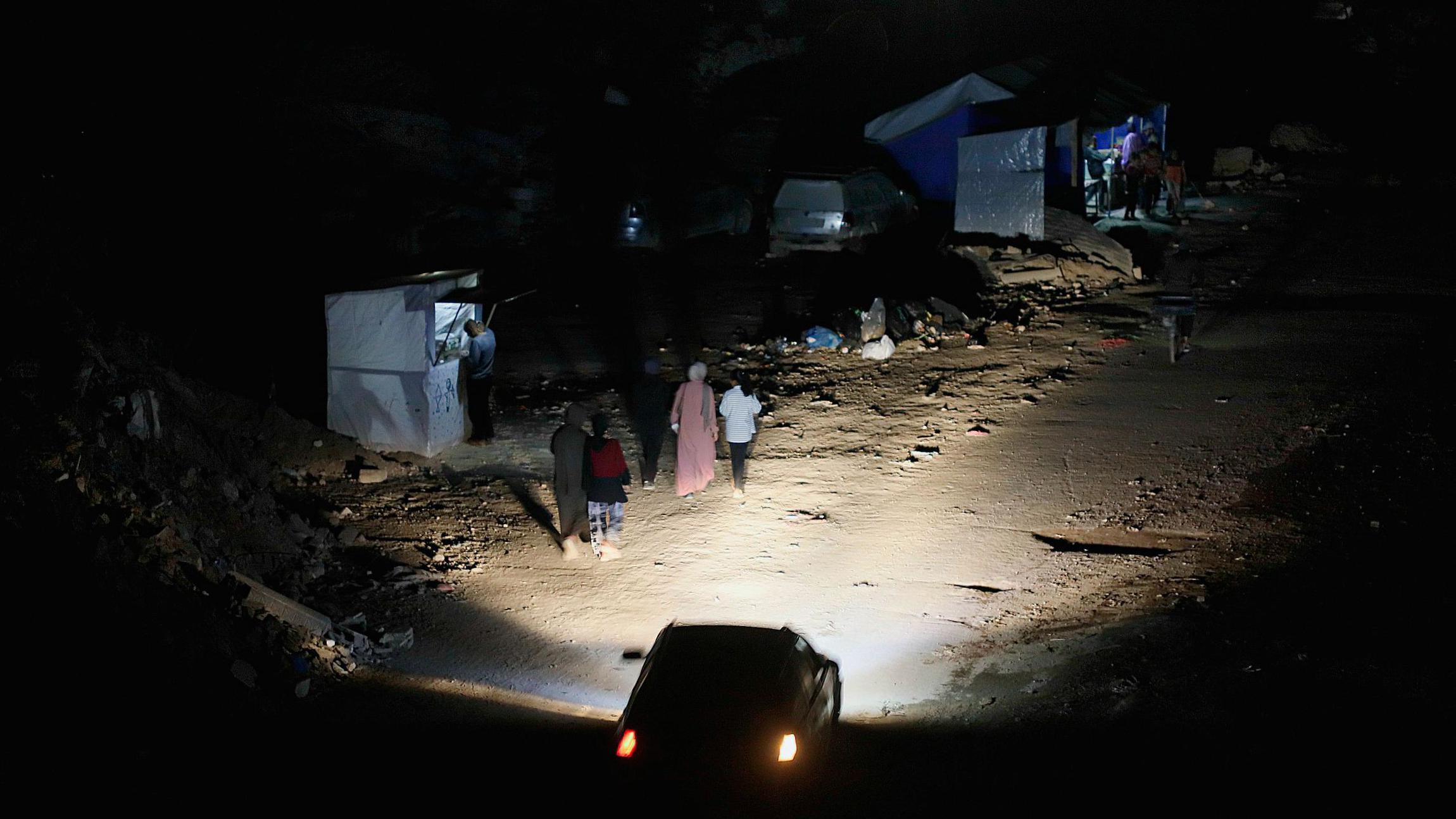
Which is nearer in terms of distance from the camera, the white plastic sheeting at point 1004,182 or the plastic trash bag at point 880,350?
the plastic trash bag at point 880,350

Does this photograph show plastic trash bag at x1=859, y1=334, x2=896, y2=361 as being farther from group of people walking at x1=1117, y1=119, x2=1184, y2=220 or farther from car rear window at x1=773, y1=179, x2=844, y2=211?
group of people walking at x1=1117, y1=119, x2=1184, y2=220

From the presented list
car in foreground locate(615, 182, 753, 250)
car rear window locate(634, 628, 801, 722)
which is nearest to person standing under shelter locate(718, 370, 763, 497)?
car rear window locate(634, 628, 801, 722)

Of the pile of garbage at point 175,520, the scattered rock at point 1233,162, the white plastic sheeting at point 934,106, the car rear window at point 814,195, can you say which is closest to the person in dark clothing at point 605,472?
the pile of garbage at point 175,520

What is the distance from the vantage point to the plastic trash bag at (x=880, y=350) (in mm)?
15812

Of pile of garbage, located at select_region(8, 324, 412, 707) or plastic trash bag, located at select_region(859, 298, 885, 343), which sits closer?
pile of garbage, located at select_region(8, 324, 412, 707)

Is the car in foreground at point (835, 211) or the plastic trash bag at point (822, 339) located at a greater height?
the car in foreground at point (835, 211)

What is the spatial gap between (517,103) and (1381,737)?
3165 cm

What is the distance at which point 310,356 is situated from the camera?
15.4 metres

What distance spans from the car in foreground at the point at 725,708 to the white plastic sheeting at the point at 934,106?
62.2 ft

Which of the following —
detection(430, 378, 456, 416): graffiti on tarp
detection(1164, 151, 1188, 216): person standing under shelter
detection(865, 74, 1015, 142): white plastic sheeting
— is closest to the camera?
detection(430, 378, 456, 416): graffiti on tarp

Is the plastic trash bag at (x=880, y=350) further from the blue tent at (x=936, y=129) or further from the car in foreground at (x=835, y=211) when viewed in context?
the blue tent at (x=936, y=129)

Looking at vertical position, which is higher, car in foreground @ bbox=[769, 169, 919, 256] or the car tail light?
car in foreground @ bbox=[769, 169, 919, 256]

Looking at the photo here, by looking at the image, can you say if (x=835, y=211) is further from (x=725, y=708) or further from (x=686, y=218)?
(x=725, y=708)

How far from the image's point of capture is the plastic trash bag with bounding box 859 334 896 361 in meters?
15.8
